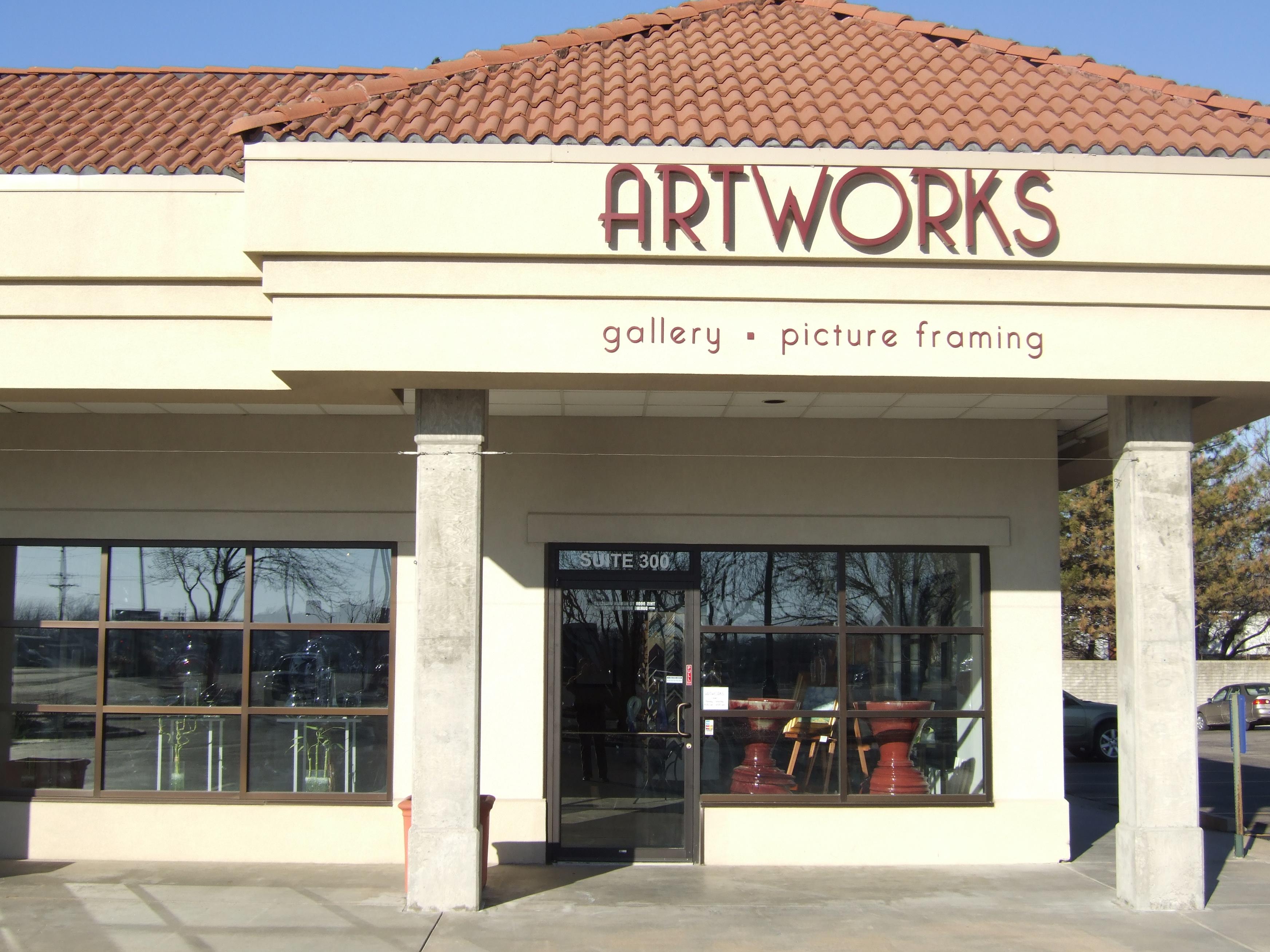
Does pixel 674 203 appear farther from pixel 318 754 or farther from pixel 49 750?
pixel 49 750

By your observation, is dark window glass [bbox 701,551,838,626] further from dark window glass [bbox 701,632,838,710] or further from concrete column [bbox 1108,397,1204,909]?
concrete column [bbox 1108,397,1204,909]

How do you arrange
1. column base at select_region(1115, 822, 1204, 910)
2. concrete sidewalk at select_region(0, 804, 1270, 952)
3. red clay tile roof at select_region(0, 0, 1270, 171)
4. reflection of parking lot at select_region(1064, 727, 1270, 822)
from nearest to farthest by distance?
concrete sidewalk at select_region(0, 804, 1270, 952) < column base at select_region(1115, 822, 1204, 910) < red clay tile roof at select_region(0, 0, 1270, 171) < reflection of parking lot at select_region(1064, 727, 1270, 822)

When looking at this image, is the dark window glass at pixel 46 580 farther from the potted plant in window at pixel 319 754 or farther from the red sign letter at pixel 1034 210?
the red sign letter at pixel 1034 210

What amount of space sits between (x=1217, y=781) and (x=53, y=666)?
17.4 metres

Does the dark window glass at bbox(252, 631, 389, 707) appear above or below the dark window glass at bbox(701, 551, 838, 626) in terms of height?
below

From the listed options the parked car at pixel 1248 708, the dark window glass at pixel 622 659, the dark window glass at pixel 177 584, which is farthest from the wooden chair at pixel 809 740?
the parked car at pixel 1248 708

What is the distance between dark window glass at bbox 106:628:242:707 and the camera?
37.2 feet

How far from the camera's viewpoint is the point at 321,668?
1136cm

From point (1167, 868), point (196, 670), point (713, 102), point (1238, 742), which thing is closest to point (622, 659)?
point (196, 670)

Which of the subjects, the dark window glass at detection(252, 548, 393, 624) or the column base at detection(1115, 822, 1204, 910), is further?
the dark window glass at detection(252, 548, 393, 624)

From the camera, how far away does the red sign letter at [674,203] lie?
9.01 metres

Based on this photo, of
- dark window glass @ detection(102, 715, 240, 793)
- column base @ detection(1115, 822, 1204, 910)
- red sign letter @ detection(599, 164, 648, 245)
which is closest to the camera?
red sign letter @ detection(599, 164, 648, 245)

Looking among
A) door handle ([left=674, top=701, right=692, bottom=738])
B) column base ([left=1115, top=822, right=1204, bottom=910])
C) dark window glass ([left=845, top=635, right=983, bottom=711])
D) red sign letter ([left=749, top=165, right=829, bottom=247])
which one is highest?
red sign letter ([left=749, top=165, right=829, bottom=247])

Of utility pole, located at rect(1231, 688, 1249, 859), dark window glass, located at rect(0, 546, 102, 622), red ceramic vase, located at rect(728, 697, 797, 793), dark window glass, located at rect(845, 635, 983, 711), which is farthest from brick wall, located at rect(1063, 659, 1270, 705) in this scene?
dark window glass, located at rect(0, 546, 102, 622)
